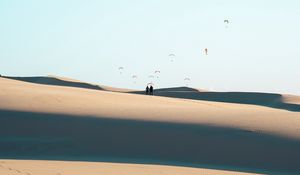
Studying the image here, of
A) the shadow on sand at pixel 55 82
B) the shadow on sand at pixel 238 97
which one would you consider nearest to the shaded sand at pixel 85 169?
the shadow on sand at pixel 238 97

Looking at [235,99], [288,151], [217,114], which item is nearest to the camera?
[288,151]

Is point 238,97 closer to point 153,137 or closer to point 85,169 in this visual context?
point 153,137

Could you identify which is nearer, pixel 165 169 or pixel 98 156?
pixel 165 169

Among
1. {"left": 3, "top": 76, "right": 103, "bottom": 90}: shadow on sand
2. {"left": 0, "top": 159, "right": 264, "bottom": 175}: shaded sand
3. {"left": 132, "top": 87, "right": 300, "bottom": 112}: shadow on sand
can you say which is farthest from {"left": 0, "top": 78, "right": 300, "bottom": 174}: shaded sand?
{"left": 3, "top": 76, "right": 103, "bottom": 90}: shadow on sand

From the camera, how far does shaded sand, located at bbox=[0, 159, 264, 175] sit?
12.5m

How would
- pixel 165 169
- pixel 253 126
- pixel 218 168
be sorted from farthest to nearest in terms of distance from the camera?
pixel 253 126
pixel 218 168
pixel 165 169

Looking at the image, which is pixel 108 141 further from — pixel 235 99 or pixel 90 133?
pixel 235 99

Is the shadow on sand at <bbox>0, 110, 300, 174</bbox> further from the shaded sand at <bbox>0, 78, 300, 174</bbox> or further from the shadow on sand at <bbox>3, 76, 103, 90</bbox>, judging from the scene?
the shadow on sand at <bbox>3, 76, 103, 90</bbox>

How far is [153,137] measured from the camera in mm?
17641

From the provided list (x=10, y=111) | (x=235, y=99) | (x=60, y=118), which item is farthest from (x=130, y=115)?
(x=235, y=99)

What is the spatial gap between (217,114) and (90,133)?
5.82 meters

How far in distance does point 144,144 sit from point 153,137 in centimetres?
57

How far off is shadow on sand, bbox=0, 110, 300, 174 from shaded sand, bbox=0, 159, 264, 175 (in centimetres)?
104

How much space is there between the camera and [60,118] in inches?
775
